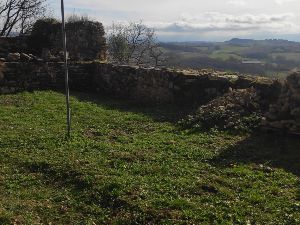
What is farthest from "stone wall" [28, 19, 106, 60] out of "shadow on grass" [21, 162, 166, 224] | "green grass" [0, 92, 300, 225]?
"shadow on grass" [21, 162, 166, 224]

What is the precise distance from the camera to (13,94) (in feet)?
65.8

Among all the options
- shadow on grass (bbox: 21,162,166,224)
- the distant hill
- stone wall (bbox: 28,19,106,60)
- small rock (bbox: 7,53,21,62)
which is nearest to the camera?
shadow on grass (bbox: 21,162,166,224)

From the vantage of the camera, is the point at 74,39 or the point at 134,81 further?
the point at 74,39

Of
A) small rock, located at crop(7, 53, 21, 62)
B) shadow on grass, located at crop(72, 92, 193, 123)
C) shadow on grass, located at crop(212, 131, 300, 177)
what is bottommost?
shadow on grass, located at crop(212, 131, 300, 177)

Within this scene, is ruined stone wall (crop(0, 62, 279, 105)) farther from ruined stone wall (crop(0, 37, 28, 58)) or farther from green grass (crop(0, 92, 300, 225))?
ruined stone wall (crop(0, 37, 28, 58))

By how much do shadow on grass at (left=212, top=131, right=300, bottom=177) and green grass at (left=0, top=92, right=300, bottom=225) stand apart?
0.03m

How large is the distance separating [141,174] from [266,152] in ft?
12.5

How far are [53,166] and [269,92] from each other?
851cm

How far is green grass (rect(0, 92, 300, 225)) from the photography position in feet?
29.9

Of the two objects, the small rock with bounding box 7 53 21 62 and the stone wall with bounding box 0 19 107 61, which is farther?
the stone wall with bounding box 0 19 107 61

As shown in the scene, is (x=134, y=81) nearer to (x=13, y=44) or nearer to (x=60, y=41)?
(x=60, y=41)

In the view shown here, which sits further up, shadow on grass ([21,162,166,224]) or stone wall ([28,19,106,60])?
stone wall ([28,19,106,60])

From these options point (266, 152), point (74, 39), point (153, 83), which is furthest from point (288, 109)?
point (74, 39)

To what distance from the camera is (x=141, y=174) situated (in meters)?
11.0
